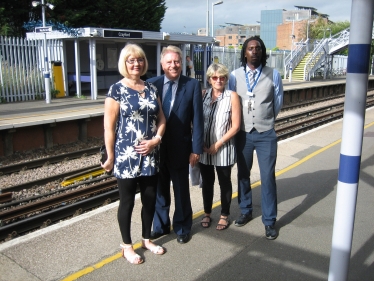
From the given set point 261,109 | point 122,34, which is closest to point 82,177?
point 261,109

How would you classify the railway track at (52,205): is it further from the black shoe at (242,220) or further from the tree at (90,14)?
the tree at (90,14)

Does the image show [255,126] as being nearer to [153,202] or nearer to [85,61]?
[153,202]

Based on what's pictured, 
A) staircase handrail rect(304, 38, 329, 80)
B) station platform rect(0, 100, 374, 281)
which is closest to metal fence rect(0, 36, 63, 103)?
station platform rect(0, 100, 374, 281)

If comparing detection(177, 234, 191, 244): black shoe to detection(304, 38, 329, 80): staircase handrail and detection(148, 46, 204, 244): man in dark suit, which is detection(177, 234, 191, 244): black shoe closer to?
detection(148, 46, 204, 244): man in dark suit

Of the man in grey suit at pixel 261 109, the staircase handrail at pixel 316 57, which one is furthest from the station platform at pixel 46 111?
the staircase handrail at pixel 316 57

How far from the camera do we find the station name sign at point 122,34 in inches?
659

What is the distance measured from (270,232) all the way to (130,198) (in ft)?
5.03

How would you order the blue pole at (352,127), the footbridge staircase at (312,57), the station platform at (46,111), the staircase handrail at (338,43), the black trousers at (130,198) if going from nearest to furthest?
the blue pole at (352,127) < the black trousers at (130,198) < the station platform at (46,111) < the staircase handrail at (338,43) < the footbridge staircase at (312,57)

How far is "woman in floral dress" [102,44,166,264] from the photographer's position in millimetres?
3262

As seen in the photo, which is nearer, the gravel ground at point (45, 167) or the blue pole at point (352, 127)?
the blue pole at point (352, 127)

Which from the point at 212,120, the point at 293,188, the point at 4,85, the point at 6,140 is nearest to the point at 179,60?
the point at 212,120

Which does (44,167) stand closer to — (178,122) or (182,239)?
(182,239)

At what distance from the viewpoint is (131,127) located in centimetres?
330

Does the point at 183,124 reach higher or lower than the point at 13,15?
lower
